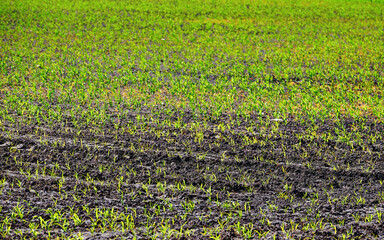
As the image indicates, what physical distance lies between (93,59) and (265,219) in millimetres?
7462

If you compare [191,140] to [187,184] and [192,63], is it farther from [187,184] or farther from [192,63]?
[192,63]

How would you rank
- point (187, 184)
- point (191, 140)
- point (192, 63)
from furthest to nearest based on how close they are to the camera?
point (192, 63)
point (191, 140)
point (187, 184)

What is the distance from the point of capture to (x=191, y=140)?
514cm

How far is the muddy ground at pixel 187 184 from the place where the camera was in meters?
3.44

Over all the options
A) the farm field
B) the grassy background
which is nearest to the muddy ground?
the farm field

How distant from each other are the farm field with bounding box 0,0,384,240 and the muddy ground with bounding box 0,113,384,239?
0.02 meters

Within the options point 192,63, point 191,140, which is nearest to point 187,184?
point 191,140

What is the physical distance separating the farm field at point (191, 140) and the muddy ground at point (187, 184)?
2 cm

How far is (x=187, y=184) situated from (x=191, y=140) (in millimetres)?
1114

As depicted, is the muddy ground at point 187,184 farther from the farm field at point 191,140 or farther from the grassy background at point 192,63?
the grassy background at point 192,63

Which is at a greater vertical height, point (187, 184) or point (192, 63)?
point (192, 63)

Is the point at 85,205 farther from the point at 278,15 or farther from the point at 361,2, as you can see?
the point at 361,2

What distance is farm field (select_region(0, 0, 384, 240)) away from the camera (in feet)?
11.6

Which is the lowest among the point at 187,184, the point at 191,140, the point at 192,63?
the point at 187,184
